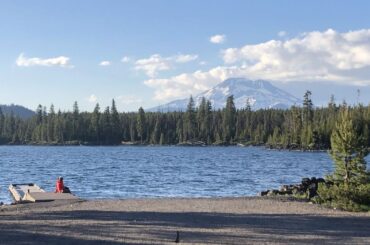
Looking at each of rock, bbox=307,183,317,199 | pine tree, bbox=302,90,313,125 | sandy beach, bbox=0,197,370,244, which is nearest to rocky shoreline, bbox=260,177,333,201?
rock, bbox=307,183,317,199

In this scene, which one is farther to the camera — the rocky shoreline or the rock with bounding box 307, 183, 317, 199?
the rocky shoreline

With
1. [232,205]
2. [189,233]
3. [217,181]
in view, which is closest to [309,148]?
[217,181]

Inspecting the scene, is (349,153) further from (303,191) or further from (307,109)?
(307,109)

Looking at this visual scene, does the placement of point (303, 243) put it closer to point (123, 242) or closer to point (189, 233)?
point (189, 233)

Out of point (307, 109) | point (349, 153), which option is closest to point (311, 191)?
point (349, 153)

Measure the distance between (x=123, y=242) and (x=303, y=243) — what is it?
5.46 metres

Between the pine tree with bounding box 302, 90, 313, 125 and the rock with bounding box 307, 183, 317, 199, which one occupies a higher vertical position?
the pine tree with bounding box 302, 90, 313, 125

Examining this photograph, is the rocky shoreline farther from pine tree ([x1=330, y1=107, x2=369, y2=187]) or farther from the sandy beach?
the sandy beach

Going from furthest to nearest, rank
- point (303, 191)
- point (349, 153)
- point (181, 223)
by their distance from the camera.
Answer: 1. point (303, 191)
2. point (349, 153)
3. point (181, 223)

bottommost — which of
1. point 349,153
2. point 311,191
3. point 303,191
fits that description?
point 303,191

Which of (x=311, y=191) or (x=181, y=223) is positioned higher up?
(x=311, y=191)

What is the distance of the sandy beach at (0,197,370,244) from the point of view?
1798 centimetres

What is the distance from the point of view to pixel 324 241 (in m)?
17.9

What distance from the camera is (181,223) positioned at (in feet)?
70.5
